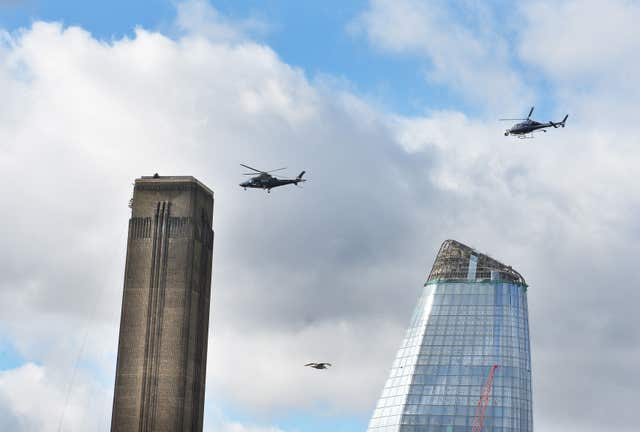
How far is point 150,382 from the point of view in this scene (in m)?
194

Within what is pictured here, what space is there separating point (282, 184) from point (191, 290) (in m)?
19.7

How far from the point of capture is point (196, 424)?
646ft

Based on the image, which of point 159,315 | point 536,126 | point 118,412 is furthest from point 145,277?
point 536,126

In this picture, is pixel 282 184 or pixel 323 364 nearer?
pixel 323 364

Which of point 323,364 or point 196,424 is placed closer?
point 323,364

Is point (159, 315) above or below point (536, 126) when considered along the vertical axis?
below

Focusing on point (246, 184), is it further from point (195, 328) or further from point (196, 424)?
point (196, 424)

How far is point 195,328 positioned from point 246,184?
2155 cm

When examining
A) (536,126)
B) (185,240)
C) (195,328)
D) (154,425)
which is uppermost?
(536,126)

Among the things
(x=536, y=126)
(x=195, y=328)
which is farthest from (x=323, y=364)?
(x=536, y=126)

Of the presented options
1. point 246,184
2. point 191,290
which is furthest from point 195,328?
point 246,184

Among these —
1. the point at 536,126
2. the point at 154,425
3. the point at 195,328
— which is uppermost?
the point at 536,126

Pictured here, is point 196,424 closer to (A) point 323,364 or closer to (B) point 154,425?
(B) point 154,425

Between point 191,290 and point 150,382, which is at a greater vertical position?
point 191,290
